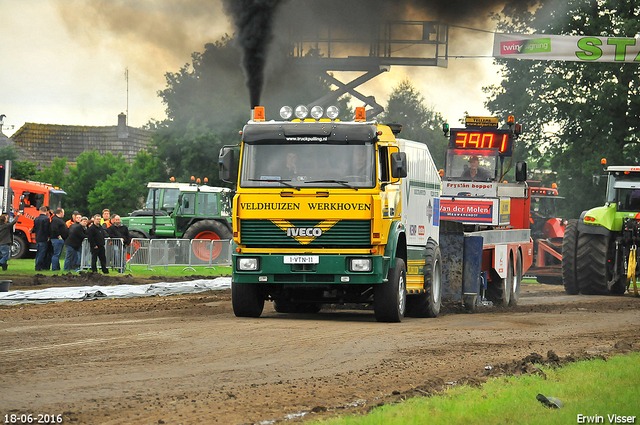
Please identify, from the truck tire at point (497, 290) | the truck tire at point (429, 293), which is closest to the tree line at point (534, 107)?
the truck tire at point (497, 290)

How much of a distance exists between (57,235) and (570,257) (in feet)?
48.3

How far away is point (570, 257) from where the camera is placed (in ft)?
76.2

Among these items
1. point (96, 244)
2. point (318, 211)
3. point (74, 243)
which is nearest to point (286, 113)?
point (318, 211)

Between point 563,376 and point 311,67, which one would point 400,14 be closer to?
point 311,67

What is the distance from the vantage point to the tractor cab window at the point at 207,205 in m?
32.7

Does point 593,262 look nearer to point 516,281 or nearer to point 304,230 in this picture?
point 516,281

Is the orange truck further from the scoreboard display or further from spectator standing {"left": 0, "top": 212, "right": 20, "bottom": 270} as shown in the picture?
the scoreboard display

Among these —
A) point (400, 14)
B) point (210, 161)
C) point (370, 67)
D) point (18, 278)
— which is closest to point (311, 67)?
point (370, 67)

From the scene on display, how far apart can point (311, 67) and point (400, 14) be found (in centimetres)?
422

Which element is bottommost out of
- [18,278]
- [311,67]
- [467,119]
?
[18,278]

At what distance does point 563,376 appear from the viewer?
358 inches

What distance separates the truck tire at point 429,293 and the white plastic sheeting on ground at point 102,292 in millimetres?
6918

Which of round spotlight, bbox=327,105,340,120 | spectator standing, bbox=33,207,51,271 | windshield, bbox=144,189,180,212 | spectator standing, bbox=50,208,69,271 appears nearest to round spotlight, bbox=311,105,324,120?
round spotlight, bbox=327,105,340,120

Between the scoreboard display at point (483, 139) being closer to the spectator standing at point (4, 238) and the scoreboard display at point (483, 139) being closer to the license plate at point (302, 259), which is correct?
the license plate at point (302, 259)
